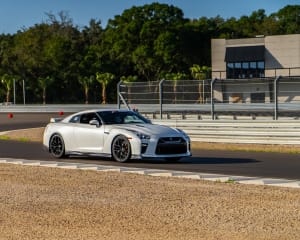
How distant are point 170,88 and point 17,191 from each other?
47.5 feet

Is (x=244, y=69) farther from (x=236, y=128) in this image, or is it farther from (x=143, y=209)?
(x=143, y=209)

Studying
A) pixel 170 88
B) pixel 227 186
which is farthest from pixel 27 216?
pixel 170 88

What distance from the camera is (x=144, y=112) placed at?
25.6 m

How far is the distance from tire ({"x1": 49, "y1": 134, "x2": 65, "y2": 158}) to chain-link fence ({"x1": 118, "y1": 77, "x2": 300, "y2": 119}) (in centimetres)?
708

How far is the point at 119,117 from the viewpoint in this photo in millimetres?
16500

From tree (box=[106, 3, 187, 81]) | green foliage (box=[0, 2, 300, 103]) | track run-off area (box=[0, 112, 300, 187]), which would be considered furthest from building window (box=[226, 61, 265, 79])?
track run-off area (box=[0, 112, 300, 187])

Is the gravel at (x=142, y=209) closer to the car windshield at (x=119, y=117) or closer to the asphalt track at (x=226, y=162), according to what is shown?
the asphalt track at (x=226, y=162)

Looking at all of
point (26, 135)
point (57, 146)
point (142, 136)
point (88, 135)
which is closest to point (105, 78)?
point (26, 135)

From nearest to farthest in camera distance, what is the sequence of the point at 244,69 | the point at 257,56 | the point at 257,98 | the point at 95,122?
the point at 95,122 → the point at 257,98 → the point at 257,56 → the point at 244,69

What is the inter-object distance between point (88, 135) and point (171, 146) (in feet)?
7.36

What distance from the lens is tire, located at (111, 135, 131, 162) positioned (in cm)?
1541

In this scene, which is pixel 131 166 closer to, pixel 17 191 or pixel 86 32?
pixel 17 191

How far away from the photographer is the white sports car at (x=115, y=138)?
15.3 m

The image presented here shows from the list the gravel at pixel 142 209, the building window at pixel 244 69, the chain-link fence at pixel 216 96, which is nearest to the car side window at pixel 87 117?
the gravel at pixel 142 209
